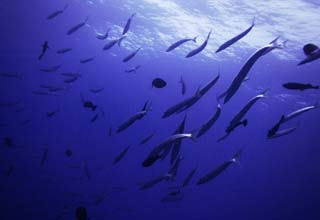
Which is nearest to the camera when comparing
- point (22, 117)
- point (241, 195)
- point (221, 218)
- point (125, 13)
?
point (125, 13)

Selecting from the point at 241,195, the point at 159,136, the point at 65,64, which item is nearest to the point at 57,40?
the point at 65,64

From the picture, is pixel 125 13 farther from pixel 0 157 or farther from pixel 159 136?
pixel 159 136

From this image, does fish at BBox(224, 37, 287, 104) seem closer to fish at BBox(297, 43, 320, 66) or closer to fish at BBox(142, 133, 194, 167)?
fish at BBox(297, 43, 320, 66)

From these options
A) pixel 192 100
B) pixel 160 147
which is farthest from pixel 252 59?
pixel 160 147

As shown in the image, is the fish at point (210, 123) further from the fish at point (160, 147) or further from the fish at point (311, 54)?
the fish at point (311, 54)

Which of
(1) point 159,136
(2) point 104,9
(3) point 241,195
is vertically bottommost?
(3) point 241,195

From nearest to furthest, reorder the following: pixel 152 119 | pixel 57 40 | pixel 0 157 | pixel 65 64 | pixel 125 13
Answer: pixel 125 13
pixel 57 40
pixel 0 157
pixel 65 64
pixel 152 119

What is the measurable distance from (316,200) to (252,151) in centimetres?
1304

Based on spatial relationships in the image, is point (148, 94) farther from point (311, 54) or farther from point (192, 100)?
point (311, 54)

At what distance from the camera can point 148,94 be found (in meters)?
44.4

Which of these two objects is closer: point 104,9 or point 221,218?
point 104,9

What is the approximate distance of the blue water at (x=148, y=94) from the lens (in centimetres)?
1889

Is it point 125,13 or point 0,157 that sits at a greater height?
point 125,13

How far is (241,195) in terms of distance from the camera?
8181 cm
